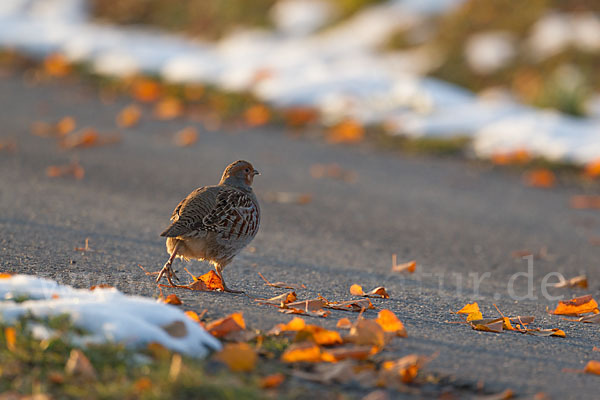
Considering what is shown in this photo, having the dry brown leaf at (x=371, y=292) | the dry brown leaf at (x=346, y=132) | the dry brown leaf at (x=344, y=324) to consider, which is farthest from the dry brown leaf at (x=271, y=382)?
the dry brown leaf at (x=346, y=132)

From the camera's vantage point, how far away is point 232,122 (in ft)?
37.4

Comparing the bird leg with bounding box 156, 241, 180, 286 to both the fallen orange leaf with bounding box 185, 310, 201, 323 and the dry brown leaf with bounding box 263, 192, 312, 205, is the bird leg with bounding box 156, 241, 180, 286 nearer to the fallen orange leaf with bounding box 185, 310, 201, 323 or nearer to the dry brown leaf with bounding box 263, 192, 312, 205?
the fallen orange leaf with bounding box 185, 310, 201, 323

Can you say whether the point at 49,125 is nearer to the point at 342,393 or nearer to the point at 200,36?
the point at 342,393

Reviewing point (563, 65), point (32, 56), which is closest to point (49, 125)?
point (32, 56)

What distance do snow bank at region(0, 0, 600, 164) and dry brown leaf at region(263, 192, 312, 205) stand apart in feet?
10.9

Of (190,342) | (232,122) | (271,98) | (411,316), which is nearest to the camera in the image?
(190,342)

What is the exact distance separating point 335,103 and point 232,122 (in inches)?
71.3

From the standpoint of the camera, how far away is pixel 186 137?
10.2 metres

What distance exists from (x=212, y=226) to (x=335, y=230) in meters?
2.76

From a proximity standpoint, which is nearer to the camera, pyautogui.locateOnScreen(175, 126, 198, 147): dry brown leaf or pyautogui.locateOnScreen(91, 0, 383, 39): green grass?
pyautogui.locateOnScreen(175, 126, 198, 147): dry brown leaf

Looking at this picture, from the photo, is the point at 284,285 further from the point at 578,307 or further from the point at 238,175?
the point at 578,307

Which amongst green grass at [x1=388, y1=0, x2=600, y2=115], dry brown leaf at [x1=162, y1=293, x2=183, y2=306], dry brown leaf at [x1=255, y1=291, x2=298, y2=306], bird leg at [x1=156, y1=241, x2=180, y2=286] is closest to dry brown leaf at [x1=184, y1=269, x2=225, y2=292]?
bird leg at [x1=156, y1=241, x2=180, y2=286]

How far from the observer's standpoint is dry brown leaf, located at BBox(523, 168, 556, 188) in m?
9.48

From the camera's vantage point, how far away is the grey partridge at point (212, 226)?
4633mm
